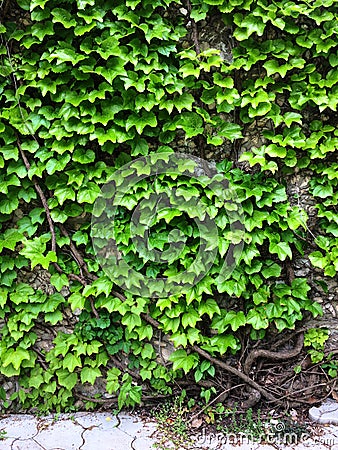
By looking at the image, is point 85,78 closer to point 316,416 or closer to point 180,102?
point 180,102

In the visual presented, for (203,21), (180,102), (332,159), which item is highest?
(203,21)

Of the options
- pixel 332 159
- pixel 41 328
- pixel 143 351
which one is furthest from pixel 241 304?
pixel 41 328

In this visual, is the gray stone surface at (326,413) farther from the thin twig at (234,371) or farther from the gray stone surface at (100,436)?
the thin twig at (234,371)

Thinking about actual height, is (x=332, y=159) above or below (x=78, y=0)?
below

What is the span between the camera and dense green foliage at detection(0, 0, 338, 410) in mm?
2182

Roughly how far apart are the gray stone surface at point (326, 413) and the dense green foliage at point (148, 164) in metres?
0.45

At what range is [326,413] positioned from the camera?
7.61 feet

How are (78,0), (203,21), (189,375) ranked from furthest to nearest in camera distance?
(189,375)
(203,21)
(78,0)

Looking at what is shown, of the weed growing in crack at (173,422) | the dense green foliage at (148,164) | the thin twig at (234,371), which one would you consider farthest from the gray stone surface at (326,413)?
the weed growing in crack at (173,422)

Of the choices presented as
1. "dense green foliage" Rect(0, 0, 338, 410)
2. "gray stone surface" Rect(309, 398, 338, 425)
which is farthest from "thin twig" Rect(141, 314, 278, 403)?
"gray stone surface" Rect(309, 398, 338, 425)

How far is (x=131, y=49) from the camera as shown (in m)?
2.20

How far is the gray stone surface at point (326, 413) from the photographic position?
7.47 feet

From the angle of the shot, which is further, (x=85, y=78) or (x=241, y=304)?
(x=241, y=304)

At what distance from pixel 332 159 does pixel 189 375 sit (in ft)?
4.55
